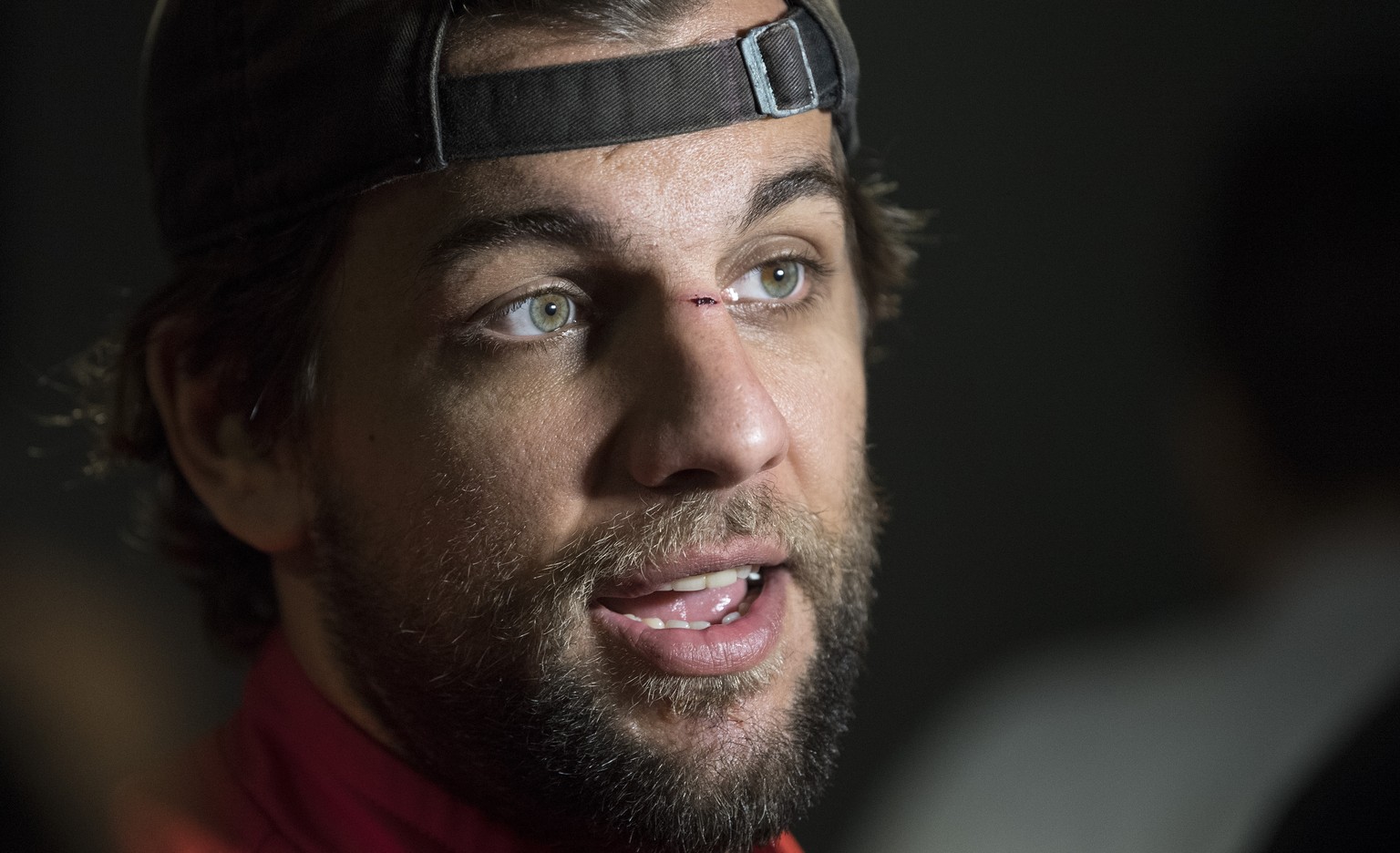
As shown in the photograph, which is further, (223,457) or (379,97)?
(223,457)

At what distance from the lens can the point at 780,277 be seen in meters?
1.20

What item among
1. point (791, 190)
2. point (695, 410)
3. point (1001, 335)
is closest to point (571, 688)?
point (695, 410)

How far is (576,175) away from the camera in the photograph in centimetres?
103

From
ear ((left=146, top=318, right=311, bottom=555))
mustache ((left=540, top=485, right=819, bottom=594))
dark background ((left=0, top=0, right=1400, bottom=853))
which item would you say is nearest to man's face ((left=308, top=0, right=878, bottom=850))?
mustache ((left=540, top=485, right=819, bottom=594))

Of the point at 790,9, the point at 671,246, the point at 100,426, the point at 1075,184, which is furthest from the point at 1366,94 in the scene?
the point at 100,426

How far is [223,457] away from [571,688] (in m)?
0.48

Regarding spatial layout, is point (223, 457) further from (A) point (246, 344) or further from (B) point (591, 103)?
(B) point (591, 103)

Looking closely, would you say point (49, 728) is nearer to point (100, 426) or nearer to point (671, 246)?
point (100, 426)

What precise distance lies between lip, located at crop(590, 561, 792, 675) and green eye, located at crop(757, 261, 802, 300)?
28 cm

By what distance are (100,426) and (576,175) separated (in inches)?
33.4

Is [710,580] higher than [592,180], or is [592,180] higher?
[592,180]

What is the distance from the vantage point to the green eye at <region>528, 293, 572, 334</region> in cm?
108

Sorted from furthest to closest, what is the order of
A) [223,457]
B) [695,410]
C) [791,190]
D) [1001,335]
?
1. [1001,335]
2. [223,457]
3. [791,190]
4. [695,410]

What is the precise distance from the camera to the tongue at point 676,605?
108 cm
